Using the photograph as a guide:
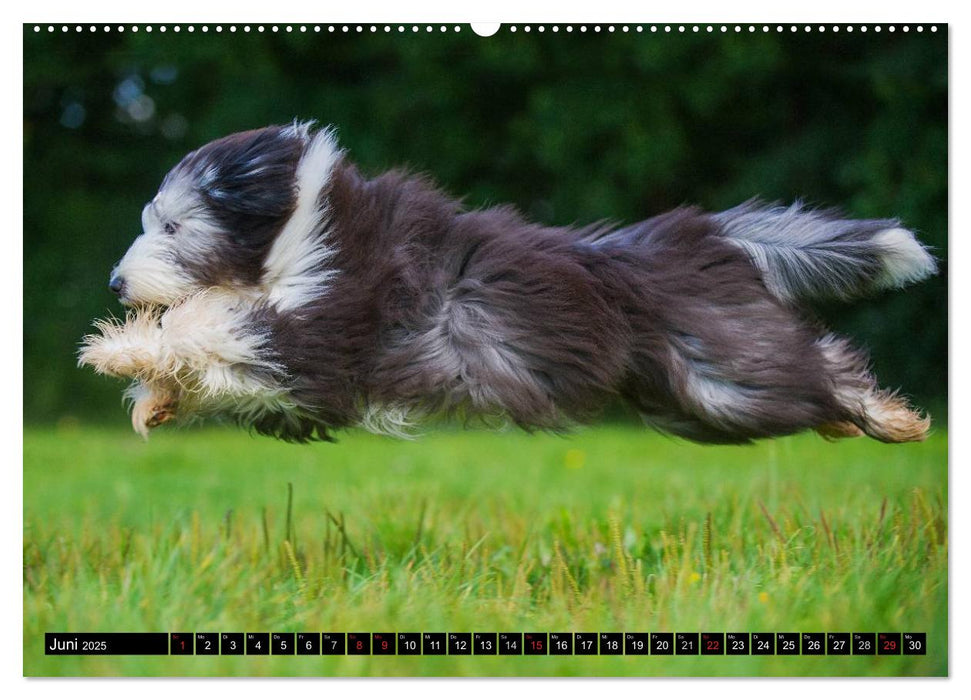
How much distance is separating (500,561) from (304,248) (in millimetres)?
1572

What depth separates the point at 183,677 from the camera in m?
2.94

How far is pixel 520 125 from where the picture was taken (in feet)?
20.2

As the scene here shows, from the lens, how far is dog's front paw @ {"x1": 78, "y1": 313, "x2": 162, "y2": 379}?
3080 millimetres

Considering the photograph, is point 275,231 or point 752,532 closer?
point 275,231

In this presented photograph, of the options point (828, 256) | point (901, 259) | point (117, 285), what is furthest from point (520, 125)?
point (117, 285)

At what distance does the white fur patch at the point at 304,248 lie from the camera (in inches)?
123

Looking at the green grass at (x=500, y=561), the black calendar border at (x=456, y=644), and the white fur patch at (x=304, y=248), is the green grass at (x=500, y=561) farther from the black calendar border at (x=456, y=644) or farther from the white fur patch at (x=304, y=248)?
the white fur patch at (x=304, y=248)

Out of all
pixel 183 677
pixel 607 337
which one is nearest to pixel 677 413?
Result: pixel 607 337

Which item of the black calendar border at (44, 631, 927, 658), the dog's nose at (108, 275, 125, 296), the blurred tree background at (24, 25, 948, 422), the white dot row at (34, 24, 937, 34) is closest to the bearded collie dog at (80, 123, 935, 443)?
the dog's nose at (108, 275, 125, 296)

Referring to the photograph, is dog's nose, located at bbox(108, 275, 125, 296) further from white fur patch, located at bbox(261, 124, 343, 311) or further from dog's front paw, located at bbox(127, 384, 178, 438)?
white fur patch, located at bbox(261, 124, 343, 311)

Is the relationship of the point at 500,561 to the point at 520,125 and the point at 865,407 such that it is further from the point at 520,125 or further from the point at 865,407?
the point at 520,125

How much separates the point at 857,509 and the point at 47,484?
4136 mm

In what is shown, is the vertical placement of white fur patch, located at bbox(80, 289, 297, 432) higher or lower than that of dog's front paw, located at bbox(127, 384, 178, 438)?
higher
